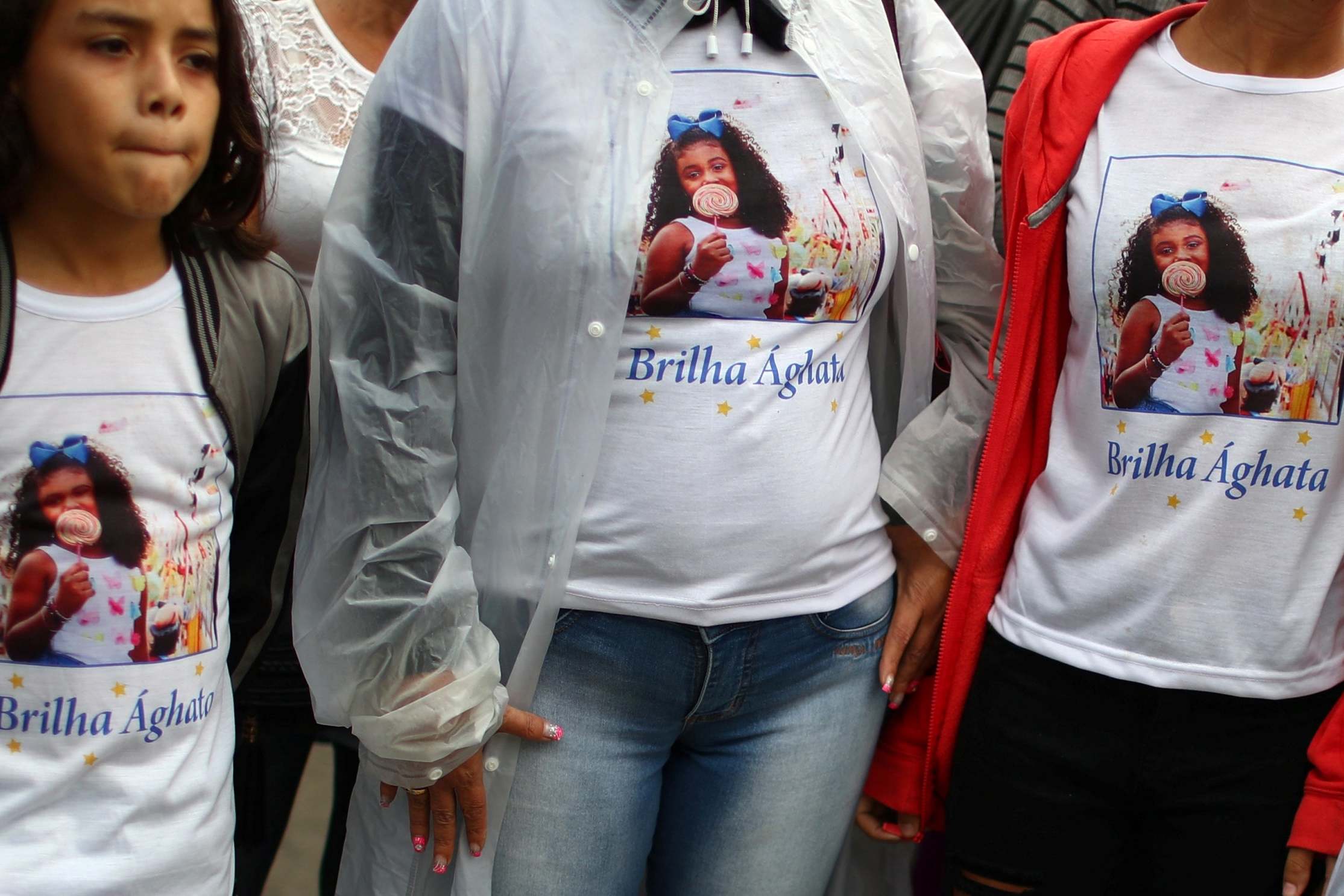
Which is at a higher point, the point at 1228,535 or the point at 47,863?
the point at 1228,535

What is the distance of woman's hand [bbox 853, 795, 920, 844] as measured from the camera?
1829 millimetres

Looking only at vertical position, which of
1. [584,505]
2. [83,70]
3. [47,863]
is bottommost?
[47,863]

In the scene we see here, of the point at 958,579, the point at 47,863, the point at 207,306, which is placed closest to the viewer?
the point at 47,863

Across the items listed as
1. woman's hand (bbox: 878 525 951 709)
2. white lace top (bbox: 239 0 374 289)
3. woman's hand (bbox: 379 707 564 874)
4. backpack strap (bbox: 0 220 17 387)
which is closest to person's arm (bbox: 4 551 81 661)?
backpack strap (bbox: 0 220 17 387)

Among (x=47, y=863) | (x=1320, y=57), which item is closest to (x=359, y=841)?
(x=47, y=863)

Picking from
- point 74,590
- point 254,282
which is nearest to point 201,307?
point 254,282

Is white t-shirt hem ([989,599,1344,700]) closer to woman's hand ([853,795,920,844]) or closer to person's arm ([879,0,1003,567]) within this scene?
person's arm ([879,0,1003,567])

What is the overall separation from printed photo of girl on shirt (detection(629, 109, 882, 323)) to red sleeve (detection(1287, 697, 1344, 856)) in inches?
29.3

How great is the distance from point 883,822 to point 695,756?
1.32 feet

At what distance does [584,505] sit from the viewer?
150 centimetres

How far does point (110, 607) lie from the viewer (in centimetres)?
132

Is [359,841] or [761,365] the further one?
[359,841]

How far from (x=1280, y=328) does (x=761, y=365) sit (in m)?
0.58

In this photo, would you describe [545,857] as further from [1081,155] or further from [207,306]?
[1081,155]
